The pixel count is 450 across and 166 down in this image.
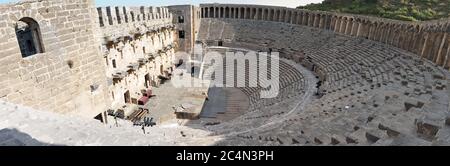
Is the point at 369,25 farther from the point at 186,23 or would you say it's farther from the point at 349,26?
the point at 186,23

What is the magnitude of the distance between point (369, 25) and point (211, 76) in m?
14.2

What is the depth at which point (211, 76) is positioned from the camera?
99.8ft

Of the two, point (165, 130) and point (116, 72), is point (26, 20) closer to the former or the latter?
point (165, 130)

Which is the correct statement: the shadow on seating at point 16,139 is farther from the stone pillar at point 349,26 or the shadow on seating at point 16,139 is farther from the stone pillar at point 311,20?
the stone pillar at point 311,20

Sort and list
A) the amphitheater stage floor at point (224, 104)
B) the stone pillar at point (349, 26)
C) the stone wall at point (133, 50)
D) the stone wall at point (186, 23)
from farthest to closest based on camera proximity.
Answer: the stone wall at point (186, 23)
the stone pillar at point (349, 26)
the amphitheater stage floor at point (224, 104)
the stone wall at point (133, 50)

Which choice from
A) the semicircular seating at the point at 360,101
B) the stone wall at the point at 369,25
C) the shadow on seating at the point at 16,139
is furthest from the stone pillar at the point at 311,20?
the shadow on seating at the point at 16,139

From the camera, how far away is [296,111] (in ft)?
51.3

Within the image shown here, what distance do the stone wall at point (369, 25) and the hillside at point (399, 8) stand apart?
8.34 meters

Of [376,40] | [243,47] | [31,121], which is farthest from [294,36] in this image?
[31,121]

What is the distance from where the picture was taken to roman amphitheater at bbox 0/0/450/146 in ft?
26.4

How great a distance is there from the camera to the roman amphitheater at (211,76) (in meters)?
8.04
